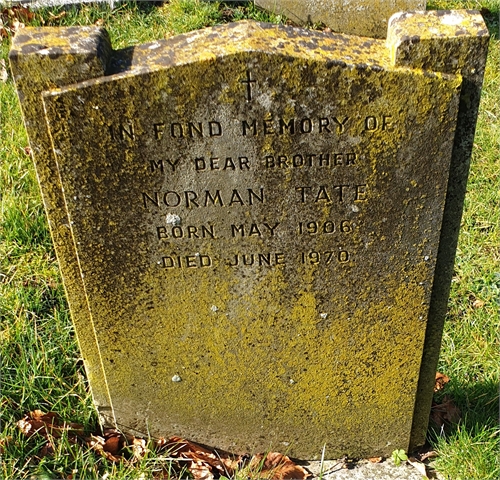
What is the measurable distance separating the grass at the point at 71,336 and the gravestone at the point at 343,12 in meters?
1.36

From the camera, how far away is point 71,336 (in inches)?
118

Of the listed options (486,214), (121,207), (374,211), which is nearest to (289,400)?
(374,211)

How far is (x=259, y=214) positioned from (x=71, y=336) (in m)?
1.46

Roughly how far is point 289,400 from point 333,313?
466 millimetres

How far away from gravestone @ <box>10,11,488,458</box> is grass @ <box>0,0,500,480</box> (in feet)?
0.71

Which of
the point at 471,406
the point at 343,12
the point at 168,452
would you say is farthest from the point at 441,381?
the point at 343,12

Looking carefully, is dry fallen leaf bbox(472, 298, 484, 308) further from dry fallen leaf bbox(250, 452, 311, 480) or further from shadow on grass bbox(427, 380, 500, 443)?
dry fallen leaf bbox(250, 452, 311, 480)

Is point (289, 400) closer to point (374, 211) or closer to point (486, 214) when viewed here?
point (374, 211)

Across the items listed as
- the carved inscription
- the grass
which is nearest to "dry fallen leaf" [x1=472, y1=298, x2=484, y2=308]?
the grass

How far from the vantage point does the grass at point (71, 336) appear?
243 cm

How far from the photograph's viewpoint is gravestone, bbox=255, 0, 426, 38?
17.5 ft

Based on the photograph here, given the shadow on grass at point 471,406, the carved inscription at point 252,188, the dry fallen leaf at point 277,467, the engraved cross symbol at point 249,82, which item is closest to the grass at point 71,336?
the shadow on grass at point 471,406

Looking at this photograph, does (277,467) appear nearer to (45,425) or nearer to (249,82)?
(45,425)

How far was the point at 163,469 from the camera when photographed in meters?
2.46
